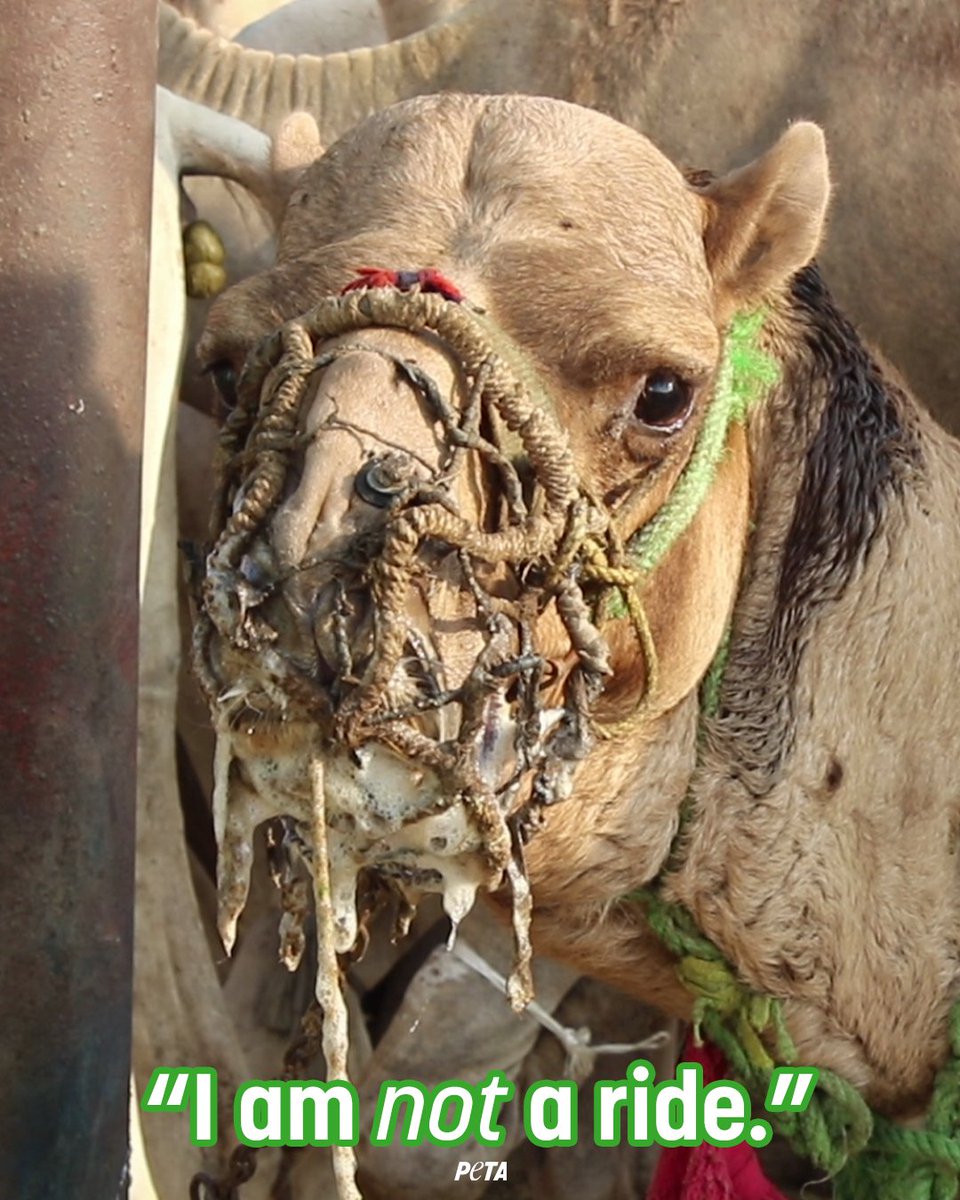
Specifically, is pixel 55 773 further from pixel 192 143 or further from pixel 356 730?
pixel 192 143

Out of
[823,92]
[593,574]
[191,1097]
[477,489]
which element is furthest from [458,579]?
Result: [823,92]

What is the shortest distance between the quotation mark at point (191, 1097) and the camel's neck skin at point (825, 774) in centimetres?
77

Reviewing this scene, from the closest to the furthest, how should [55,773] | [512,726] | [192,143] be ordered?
[512,726] < [55,773] < [192,143]

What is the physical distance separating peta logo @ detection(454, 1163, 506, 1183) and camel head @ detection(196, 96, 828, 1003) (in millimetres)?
1012

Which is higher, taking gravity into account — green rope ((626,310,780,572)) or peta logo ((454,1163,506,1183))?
green rope ((626,310,780,572))

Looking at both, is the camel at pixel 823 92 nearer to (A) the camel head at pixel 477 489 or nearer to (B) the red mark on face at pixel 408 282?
(A) the camel head at pixel 477 489

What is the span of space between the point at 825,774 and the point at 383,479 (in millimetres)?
916

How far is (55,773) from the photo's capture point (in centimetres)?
183

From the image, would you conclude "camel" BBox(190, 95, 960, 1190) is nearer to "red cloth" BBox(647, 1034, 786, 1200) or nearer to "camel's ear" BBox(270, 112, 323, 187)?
"red cloth" BBox(647, 1034, 786, 1200)

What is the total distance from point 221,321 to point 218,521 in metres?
0.26

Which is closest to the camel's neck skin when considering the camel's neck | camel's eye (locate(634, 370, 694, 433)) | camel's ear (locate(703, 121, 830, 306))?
the camel's neck

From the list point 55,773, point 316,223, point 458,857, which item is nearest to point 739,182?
point 316,223

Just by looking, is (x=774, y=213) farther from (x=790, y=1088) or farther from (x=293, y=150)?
(x=790, y=1088)

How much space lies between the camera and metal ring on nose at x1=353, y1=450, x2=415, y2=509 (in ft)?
4.91
